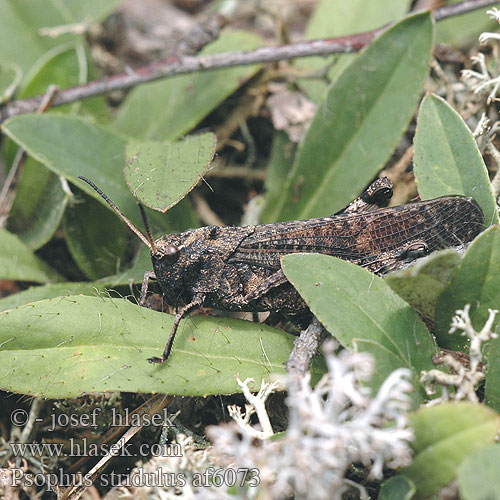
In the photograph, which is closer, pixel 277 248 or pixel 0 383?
pixel 0 383

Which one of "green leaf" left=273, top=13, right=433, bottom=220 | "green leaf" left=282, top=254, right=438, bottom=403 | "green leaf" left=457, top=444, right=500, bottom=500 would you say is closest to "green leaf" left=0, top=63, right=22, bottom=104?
"green leaf" left=273, top=13, right=433, bottom=220

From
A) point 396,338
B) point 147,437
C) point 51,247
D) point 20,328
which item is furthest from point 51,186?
point 396,338

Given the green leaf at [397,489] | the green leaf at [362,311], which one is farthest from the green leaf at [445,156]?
the green leaf at [397,489]

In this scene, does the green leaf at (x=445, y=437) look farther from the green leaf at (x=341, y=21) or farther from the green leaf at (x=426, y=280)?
the green leaf at (x=341, y=21)

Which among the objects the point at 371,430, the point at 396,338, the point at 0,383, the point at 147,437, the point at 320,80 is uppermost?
the point at 320,80

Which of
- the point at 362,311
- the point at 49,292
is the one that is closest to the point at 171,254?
the point at 49,292

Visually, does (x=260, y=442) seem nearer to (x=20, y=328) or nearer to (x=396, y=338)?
(x=396, y=338)
